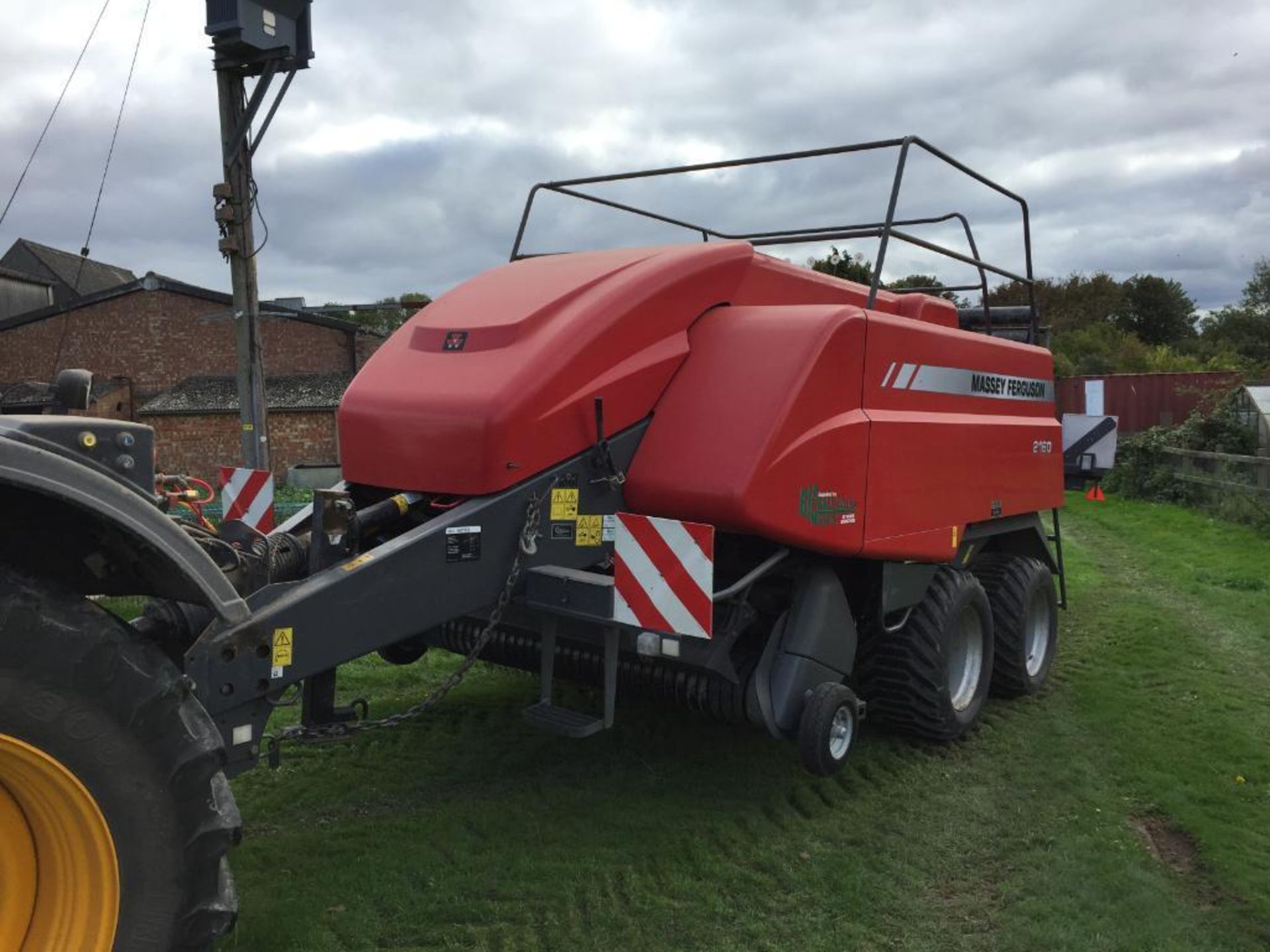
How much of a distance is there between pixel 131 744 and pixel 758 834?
8.13 ft

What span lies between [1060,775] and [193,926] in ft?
12.2

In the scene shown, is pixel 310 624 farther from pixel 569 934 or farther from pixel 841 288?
pixel 841 288

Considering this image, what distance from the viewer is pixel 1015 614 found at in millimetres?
5605

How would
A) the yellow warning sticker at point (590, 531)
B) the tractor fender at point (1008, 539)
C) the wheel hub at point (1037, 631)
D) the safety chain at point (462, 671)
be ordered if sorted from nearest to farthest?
the safety chain at point (462, 671) < the yellow warning sticker at point (590, 531) < the tractor fender at point (1008, 539) < the wheel hub at point (1037, 631)

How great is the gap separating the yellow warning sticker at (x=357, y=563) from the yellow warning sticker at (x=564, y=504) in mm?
726

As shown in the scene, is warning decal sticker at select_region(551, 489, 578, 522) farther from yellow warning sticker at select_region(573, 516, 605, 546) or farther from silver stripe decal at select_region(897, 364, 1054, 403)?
silver stripe decal at select_region(897, 364, 1054, 403)

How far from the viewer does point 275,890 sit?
135 inches

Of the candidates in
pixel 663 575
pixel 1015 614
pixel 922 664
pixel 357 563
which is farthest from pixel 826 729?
pixel 1015 614

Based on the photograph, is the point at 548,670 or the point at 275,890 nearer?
the point at 275,890

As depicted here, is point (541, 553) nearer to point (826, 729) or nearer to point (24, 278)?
point (826, 729)

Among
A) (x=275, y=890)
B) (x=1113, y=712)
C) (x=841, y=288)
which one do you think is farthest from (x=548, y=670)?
(x=1113, y=712)

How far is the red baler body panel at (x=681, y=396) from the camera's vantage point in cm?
359

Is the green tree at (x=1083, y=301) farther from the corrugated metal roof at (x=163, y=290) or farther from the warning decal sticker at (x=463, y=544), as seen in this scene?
the warning decal sticker at (x=463, y=544)

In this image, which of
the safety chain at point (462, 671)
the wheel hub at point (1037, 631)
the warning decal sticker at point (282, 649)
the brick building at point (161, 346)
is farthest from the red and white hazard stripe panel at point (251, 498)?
the brick building at point (161, 346)
